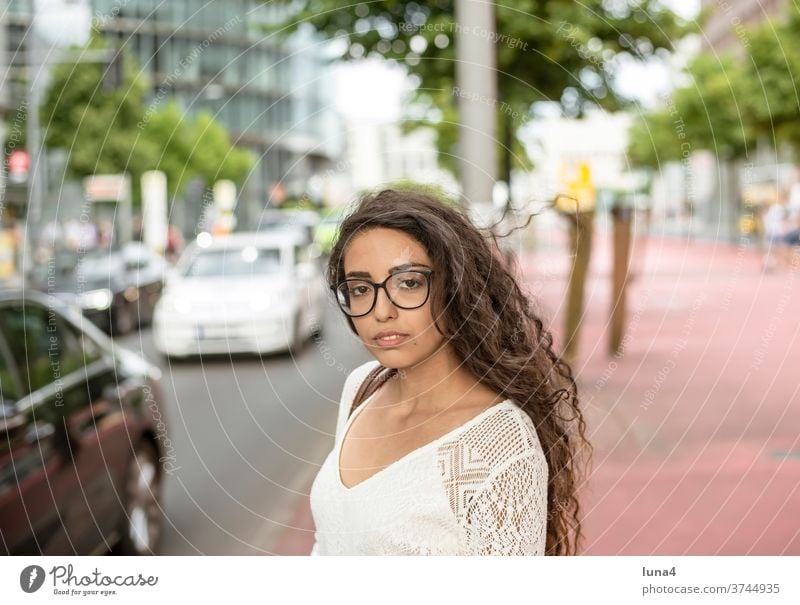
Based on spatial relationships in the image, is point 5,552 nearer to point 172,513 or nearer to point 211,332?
point 172,513

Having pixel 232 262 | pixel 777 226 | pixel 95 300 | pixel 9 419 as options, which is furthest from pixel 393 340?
pixel 777 226

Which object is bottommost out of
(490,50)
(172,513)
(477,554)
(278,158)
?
(172,513)

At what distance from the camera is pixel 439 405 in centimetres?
186

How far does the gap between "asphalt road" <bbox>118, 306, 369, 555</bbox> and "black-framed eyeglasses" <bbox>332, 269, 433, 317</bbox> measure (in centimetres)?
26

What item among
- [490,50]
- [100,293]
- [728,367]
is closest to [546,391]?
[490,50]

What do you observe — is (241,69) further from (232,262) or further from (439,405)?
(439,405)

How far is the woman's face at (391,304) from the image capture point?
1.84 m

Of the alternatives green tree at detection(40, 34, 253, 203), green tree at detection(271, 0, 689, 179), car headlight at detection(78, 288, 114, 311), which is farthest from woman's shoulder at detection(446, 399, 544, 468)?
green tree at detection(40, 34, 253, 203)

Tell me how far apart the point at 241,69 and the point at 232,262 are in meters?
16.7

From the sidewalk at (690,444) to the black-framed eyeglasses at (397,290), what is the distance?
1.53 ft

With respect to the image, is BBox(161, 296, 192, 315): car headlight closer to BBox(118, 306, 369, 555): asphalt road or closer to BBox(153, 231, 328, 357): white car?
BBox(153, 231, 328, 357): white car

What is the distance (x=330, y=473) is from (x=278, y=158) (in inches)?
1989

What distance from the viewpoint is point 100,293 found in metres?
15.9

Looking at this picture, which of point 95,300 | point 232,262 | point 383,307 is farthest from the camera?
point 95,300
